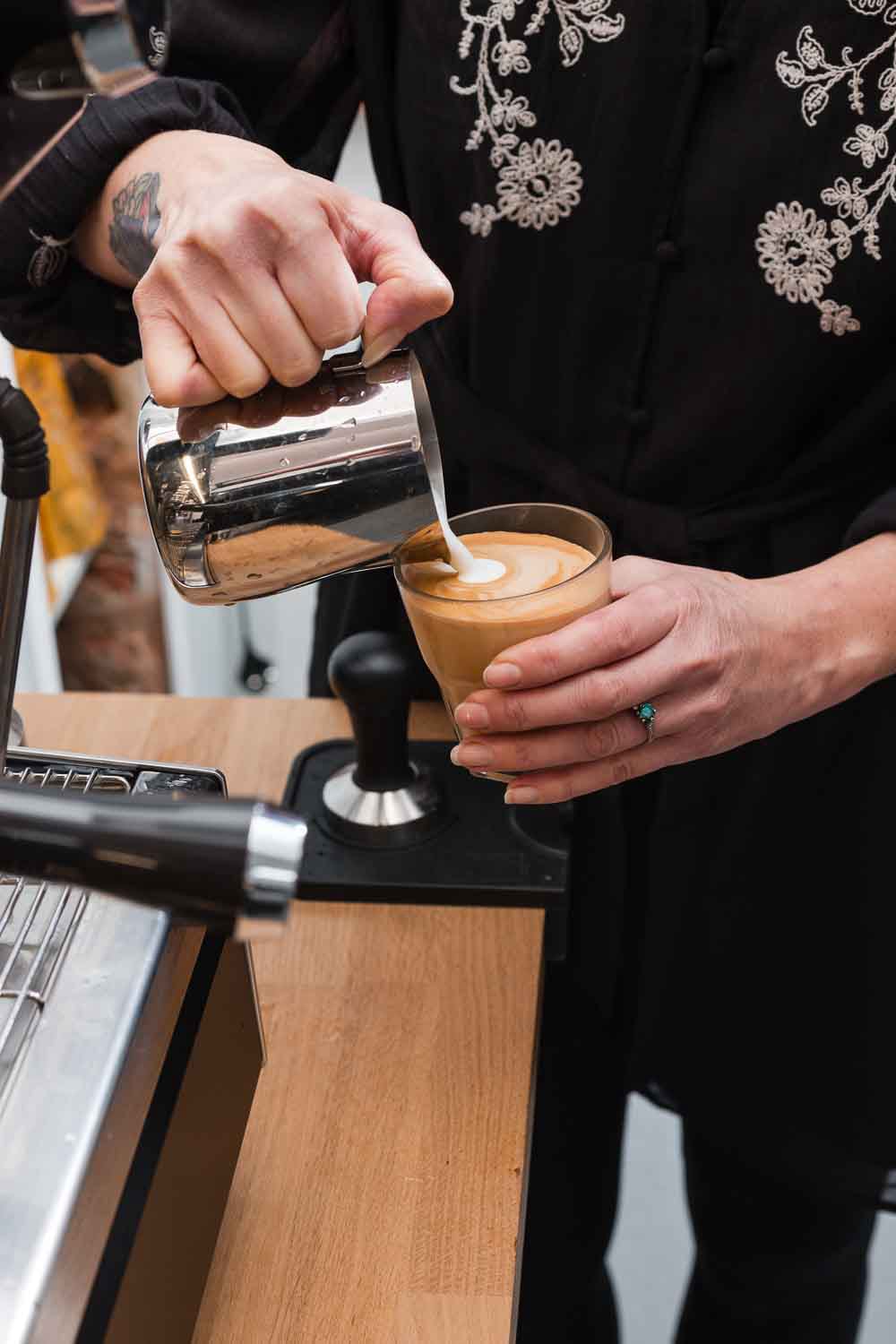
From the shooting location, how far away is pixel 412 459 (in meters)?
0.74

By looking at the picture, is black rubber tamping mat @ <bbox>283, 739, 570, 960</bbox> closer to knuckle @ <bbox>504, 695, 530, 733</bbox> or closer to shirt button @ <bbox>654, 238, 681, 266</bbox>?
knuckle @ <bbox>504, 695, 530, 733</bbox>

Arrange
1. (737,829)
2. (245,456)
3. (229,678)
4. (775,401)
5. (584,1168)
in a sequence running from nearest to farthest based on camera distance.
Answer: (245,456) → (775,401) → (737,829) → (584,1168) → (229,678)

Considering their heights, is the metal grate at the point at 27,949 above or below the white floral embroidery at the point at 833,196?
below

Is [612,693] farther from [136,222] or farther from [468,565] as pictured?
[136,222]

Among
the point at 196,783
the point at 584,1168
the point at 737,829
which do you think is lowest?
the point at 584,1168

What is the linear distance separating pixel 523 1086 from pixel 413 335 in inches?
25.8

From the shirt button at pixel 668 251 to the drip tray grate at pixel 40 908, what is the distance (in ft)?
1.79

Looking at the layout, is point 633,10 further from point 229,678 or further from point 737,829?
point 229,678

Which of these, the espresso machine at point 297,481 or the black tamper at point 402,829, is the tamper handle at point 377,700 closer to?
the black tamper at point 402,829

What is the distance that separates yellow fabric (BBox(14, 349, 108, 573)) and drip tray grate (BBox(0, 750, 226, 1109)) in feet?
4.17

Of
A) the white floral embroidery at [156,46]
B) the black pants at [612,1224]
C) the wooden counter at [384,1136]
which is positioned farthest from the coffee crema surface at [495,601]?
the black pants at [612,1224]

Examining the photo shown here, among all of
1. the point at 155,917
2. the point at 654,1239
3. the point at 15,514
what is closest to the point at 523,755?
the point at 155,917

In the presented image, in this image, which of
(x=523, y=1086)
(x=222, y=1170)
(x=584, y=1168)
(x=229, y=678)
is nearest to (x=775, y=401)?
(x=523, y=1086)

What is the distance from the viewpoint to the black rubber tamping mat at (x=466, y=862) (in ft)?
3.32
